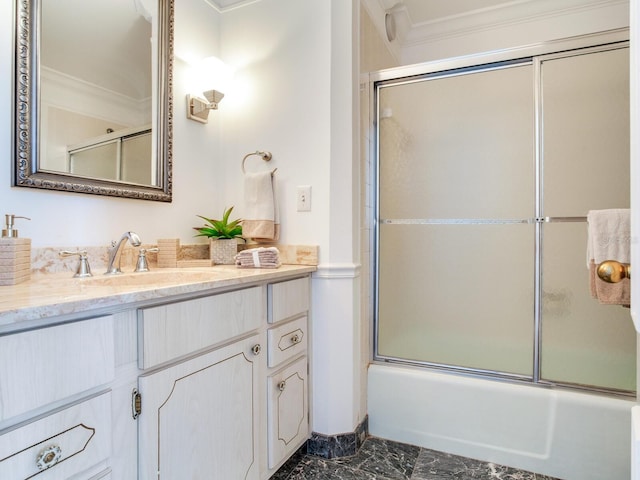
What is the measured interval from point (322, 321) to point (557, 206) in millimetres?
1234

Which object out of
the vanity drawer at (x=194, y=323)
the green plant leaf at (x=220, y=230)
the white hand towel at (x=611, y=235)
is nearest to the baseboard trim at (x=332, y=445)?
the vanity drawer at (x=194, y=323)

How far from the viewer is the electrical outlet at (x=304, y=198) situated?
5.84ft

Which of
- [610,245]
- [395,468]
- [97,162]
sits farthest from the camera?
[395,468]

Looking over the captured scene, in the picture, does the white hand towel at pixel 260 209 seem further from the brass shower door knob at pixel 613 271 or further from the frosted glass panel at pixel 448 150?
the brass shower door knob at pixel 613 271

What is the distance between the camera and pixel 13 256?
1052 mm

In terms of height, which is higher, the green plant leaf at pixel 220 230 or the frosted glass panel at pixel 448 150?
the frosted glass panel at pixel 448 150

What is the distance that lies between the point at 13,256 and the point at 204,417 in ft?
2.35

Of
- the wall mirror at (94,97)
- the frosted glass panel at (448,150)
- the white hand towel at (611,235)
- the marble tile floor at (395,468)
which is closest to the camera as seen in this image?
the white hand towel at (611,235)

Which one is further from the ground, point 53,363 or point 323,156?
point 323,156

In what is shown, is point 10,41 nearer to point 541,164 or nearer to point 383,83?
point 383,83

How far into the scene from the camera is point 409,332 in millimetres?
2037

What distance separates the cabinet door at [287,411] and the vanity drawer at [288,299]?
0.73 feet

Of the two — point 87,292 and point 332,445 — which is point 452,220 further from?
point 87,292

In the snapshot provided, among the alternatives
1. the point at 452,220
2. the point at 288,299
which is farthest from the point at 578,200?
the point at 288,299
